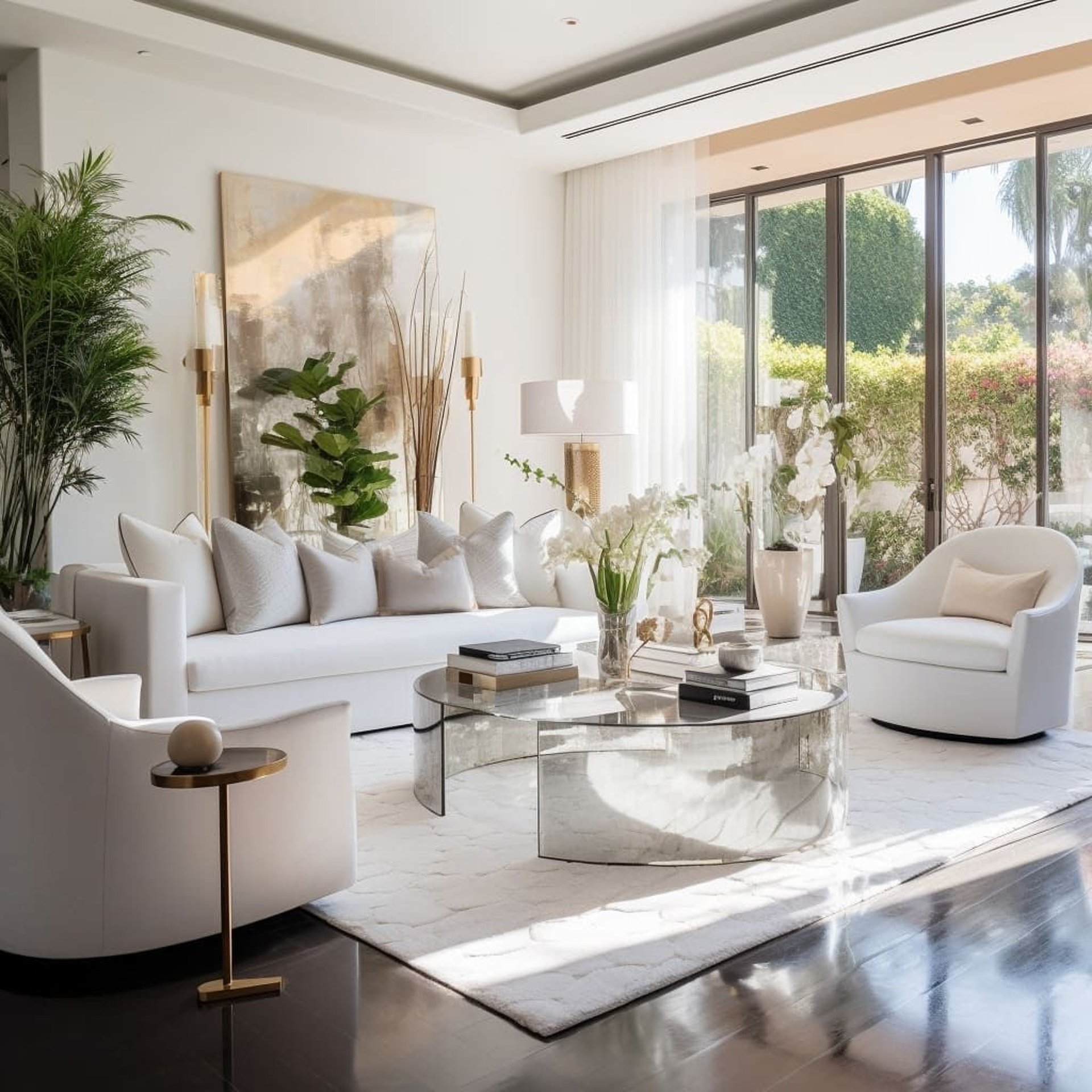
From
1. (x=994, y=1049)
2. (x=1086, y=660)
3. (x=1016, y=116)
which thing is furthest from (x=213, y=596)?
(x=1016, y=116)

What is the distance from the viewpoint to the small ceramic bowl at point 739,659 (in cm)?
339

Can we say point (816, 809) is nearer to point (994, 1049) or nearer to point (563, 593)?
point (994, 1049)

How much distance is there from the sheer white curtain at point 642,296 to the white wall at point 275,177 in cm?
20

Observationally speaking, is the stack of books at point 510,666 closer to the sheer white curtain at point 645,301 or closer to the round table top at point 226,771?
the round table top at point 226,771

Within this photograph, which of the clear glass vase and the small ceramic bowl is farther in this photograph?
the clear glass vase

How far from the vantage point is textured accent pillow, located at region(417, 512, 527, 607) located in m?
5.48

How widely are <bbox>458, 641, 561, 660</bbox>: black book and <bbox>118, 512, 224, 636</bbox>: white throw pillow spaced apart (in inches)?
48.8

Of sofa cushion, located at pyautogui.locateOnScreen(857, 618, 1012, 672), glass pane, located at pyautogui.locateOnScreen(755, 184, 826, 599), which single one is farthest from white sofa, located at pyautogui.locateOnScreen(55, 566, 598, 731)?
glass pane, located at pyautogui.locateOnScreen(755, 184, 826, 599)

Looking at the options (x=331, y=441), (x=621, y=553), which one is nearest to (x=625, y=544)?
(x=621, y=553)

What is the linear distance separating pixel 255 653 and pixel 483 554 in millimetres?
1396

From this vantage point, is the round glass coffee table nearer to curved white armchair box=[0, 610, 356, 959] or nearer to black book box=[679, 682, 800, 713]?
black book box=[679, 682, 800, 713]

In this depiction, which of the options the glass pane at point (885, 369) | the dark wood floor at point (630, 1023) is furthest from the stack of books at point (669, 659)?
the glass pane at point (885, 369)

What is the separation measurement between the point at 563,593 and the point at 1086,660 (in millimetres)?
2863

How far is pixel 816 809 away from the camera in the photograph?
3.38 m
